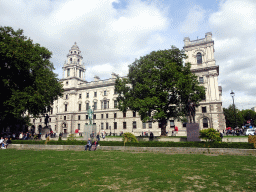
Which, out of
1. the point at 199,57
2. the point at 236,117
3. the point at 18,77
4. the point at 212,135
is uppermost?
the point at 199,57

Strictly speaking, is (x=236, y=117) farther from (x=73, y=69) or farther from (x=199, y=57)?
(x=73, y=69)

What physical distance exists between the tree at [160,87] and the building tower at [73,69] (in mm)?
40641

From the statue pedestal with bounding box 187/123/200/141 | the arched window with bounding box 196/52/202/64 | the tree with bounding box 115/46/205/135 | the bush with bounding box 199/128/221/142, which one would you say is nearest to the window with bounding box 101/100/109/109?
the tree with bounding box 115/46/205/135

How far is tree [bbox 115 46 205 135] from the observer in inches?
1112

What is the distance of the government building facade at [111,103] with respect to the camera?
45.7m

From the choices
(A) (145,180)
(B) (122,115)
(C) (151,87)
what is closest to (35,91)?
(C) (151,87)

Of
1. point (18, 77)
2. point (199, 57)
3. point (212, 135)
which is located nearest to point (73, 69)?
point (18, 77)

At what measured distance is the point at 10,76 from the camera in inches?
1056

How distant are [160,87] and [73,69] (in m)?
Answer: 48.8

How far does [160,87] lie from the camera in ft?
97.5

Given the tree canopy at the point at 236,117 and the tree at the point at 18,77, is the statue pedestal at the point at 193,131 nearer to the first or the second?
the tree at the point at 18,77

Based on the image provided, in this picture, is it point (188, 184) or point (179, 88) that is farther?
point (179, 88)

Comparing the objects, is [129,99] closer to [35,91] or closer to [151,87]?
[151,87]

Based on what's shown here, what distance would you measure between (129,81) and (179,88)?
951 centimetres
